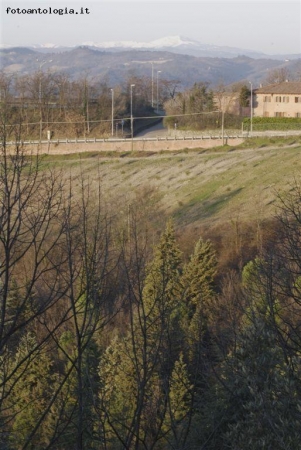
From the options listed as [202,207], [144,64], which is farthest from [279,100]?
[144,64]

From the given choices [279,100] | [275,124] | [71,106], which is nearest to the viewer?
[275,124]

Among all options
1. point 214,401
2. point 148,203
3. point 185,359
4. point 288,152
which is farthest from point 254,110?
point 214,401

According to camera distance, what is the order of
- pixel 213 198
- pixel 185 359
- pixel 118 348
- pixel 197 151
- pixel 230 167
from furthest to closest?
1. pixel 197 151
2. pixel 230 167
3. pixel 213 198
4. pixel 185 359
5. pixel 118 348

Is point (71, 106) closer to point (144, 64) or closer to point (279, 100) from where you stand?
point (279, 100)

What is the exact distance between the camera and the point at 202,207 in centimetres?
2619

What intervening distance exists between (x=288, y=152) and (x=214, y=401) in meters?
24.5

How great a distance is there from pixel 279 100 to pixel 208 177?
1587 centimetres

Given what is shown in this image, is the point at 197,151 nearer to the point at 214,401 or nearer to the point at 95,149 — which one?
the point at 95,149

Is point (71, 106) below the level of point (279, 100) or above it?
below

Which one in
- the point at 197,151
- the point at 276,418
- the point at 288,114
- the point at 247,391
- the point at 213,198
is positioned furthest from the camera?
the point at 288,114

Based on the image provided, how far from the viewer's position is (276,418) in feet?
16.8

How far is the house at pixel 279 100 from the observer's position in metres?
44.1

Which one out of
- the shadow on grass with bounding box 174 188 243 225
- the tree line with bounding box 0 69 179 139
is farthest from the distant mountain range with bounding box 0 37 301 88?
the shadow on grass with bounding box 174 188 243 225

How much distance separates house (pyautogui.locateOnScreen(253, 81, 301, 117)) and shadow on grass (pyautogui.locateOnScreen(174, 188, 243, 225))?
1883 cm
